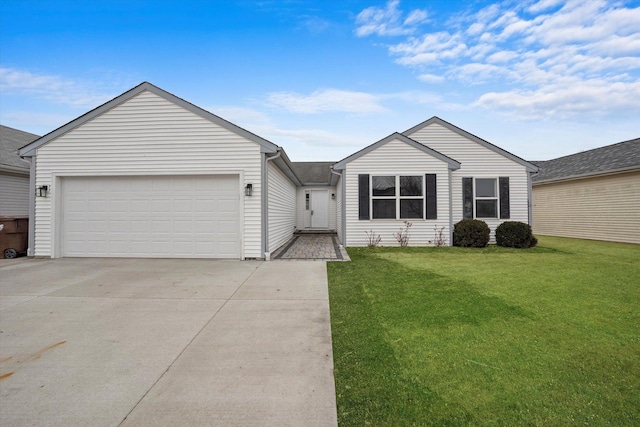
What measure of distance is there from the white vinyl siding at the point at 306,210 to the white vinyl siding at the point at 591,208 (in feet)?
35.9

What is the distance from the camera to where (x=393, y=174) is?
10.6 metres

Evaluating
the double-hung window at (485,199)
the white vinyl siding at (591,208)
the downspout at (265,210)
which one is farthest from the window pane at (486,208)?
the downspout at (265,210)

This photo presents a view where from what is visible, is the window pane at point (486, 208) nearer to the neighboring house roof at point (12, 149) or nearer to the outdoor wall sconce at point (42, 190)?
the outdoor wall sconce at point (42, 190)

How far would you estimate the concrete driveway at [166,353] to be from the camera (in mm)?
2145

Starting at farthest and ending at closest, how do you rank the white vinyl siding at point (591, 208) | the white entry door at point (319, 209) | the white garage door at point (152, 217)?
the white entry door at point (319, 209) → the white vinyl siding at point (591, 208) → the white garage door at point (152, 217)

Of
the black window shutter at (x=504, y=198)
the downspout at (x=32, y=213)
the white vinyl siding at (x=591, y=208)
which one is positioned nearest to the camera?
the downspout at (x=32, y=213)

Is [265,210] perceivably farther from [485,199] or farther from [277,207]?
[485,199]

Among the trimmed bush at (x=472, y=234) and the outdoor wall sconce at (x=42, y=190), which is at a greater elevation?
the outdoor wall sconce at (x=42, y=190)

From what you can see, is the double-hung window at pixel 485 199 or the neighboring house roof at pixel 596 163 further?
the neighboring house roof at pixel 596 163

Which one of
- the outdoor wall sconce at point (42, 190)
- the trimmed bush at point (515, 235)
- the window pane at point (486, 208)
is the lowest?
the trimmed bush at point (515, 235)

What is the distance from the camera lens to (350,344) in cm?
318

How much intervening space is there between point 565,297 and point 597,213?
1157 cm

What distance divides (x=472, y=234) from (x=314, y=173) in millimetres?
11457

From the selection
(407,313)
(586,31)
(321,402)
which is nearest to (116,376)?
(321,402)
